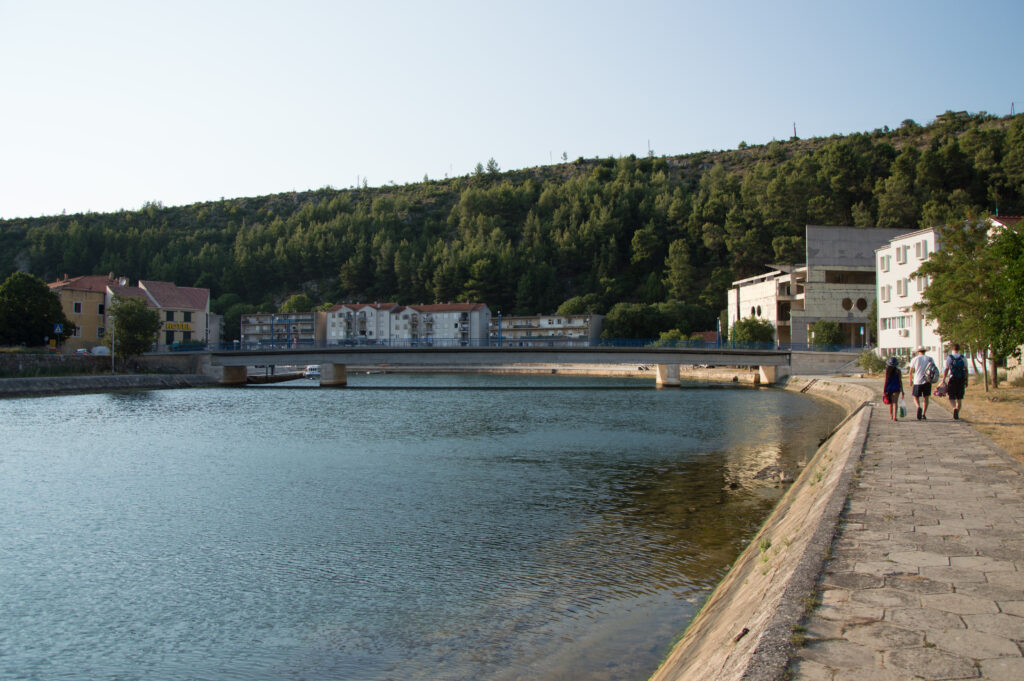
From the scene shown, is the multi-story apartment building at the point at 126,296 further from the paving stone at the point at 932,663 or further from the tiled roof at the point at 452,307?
the paving stone at the point at 932,663

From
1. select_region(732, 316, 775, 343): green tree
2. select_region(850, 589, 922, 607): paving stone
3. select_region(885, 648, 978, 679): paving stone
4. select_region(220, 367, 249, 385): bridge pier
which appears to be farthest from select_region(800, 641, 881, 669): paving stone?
select_region(220, 367, 249, 385): bridge pier

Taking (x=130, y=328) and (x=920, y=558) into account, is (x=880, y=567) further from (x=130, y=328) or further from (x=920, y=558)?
(x=130, y=328)

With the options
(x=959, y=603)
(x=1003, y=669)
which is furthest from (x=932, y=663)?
(x=959, y=603)

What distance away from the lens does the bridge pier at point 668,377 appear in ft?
233

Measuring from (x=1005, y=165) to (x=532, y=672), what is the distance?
12394 centimetres

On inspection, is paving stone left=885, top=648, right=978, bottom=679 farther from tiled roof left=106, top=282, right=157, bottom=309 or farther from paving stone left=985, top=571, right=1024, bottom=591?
tiled roof left=106, top=282, right=157, bottom=309

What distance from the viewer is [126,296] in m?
81.2

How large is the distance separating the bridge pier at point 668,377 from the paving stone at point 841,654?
66.7 m

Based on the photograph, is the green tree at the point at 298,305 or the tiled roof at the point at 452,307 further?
the green tree at the point at 298,305

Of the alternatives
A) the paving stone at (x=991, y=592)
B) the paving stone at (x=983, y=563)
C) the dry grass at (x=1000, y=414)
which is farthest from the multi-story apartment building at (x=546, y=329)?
the paving stone at (x=991, y=592)

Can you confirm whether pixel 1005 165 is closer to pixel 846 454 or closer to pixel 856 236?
pixel 856 236

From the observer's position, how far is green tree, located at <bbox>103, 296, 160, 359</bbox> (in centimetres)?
6781

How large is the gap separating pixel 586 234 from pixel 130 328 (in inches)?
4071

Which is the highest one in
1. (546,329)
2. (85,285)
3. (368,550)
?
(85,285)
